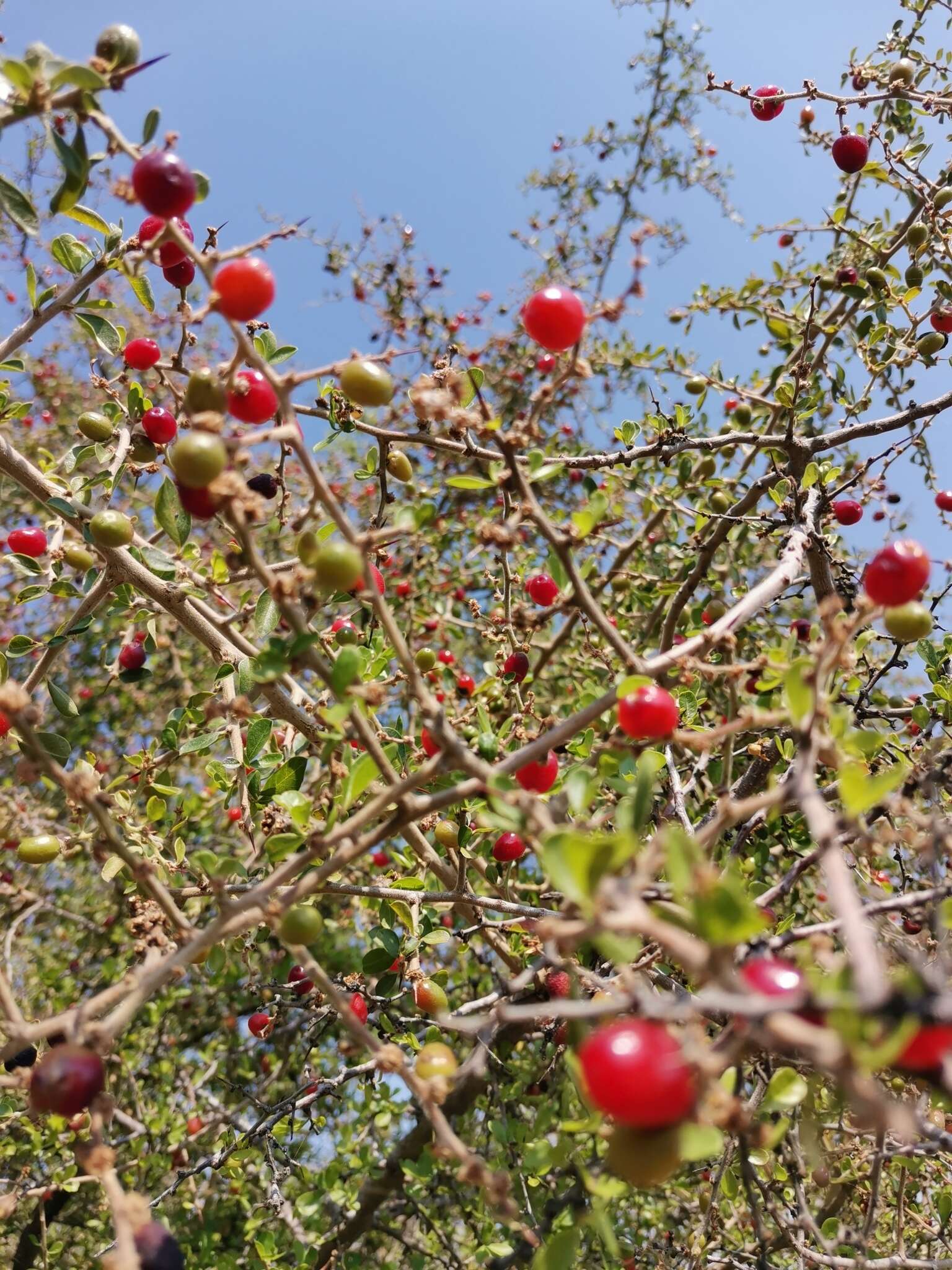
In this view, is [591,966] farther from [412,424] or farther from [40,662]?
[412,424]

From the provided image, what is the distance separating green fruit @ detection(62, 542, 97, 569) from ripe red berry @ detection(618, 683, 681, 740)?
7.49 ft

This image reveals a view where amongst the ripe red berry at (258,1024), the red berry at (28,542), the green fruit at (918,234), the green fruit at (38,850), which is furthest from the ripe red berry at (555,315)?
the ripe red berry at (258,1024)

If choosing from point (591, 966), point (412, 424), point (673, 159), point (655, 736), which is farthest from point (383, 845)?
point (673, 159)

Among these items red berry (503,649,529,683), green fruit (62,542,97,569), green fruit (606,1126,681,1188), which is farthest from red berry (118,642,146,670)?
green fruit (606,1126,681,1188)

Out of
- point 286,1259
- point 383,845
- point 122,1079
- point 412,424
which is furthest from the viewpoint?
point 122,1079

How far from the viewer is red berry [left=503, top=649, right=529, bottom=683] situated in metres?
2.53

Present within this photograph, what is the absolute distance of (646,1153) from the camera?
1.00 meters

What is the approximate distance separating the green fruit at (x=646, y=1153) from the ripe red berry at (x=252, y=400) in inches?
61.1

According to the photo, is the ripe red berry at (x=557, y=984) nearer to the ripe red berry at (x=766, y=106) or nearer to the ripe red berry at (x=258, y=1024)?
the ripe red berry at (x=258, y=1024)

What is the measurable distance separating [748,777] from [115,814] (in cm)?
222

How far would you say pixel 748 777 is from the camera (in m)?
2.96

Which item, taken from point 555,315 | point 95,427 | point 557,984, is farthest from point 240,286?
point 557,984

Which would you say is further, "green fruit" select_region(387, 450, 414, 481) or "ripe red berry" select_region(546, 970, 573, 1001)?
"green fruit" select_region(387, 450, 414, 481)

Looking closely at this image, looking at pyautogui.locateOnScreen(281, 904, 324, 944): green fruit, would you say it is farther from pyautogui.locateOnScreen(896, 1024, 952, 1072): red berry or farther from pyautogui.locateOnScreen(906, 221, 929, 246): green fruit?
pyautogui.locateOnScreen(906, 221, 929, 246): green fruit
